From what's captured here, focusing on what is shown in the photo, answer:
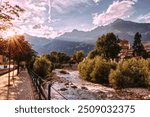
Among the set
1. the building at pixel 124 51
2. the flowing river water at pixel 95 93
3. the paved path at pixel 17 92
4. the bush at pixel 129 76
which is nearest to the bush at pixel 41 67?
the flowing river water at pixel 95 93

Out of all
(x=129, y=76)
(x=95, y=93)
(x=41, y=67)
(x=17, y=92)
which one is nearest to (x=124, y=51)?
(x=41, y=67)

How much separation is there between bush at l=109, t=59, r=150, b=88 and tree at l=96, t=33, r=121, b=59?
38.7 m

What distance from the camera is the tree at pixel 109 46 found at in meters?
81.2

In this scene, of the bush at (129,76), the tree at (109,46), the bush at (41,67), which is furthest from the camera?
the tree at (109,46)

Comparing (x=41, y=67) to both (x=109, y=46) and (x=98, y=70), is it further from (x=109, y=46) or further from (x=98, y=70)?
(x=109, y=46)

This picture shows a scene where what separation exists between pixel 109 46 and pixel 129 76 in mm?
41883

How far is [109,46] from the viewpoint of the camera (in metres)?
81.7

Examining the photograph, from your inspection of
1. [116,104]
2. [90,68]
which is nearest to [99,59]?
[90,68]

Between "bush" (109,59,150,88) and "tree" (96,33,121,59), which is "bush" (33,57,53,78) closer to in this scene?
"bush" (109,59,150,88)

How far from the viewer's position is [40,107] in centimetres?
779

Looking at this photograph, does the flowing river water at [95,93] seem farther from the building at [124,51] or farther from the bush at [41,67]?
the building at [124,51]

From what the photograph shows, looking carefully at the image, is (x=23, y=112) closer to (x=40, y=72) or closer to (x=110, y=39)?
(x=40, y=72)

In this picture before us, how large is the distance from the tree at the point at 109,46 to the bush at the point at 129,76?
3872 centimetres

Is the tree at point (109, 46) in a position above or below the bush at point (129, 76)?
above
